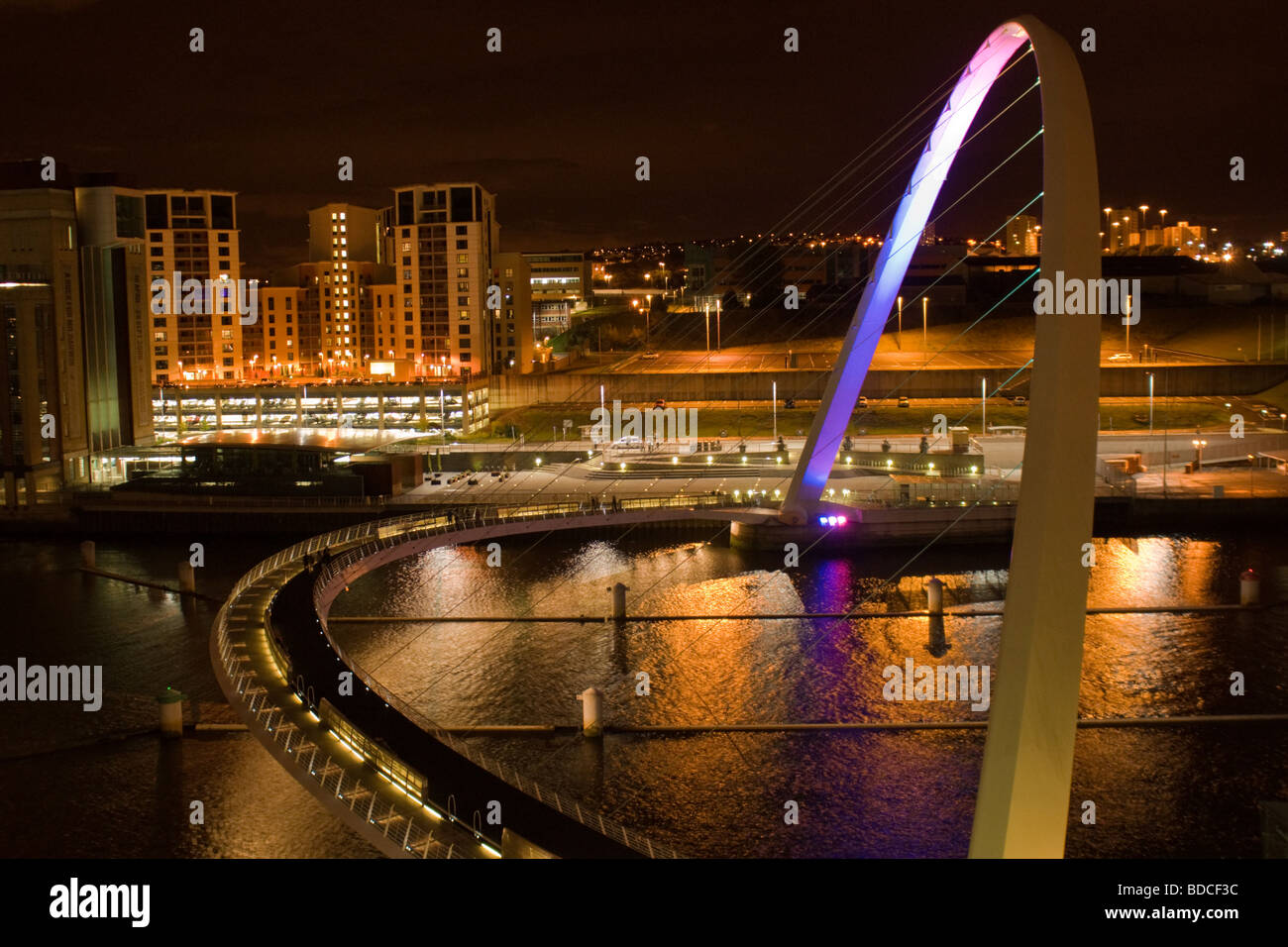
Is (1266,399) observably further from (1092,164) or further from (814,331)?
(1092,164)

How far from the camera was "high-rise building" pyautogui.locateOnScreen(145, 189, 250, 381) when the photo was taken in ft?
170

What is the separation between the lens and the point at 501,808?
28.4ft

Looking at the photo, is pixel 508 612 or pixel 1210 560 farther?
pixel 1210 560

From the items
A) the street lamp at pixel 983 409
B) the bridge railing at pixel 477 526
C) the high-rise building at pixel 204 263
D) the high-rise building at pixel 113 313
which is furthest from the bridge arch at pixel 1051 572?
the high-rise building at pixel 204 263

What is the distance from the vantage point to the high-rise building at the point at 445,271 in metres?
50.1

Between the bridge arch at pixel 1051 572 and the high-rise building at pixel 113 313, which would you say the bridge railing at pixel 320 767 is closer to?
the bridge arch at pixel 1051 572

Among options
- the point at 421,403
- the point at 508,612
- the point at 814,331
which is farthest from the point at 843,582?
the point at 814,331

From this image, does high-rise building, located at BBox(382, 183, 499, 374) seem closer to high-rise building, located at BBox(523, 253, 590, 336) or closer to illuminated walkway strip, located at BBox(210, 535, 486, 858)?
high-rise building, located at BBox(523, 253, 590, 336)

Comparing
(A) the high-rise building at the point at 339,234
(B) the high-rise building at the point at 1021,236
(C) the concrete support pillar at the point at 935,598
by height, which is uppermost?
(B) the high-rise building at the point at 1021,236

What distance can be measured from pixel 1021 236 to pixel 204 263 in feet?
268

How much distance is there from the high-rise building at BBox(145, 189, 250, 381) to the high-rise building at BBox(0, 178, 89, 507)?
59.5ft

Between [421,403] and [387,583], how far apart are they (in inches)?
742

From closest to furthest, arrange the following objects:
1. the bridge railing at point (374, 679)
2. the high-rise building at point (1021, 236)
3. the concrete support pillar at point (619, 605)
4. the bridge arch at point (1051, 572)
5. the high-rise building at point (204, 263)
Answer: the bridge arch at point (1051, 572)
the bridge railing at point (374, 679)
the concrete support pillar at point (619, 605)
the high-rise building at point (204, 263)
the high-rise building at point (1021, 236)

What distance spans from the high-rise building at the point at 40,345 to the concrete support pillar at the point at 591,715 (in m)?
21.4
